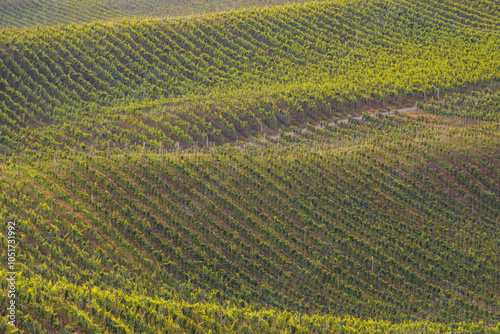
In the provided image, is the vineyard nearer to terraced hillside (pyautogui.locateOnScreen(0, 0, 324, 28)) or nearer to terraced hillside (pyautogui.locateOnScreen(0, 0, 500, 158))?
terraced hillside (pyautogui.locateOnScreen(0, 0, 500, 158))

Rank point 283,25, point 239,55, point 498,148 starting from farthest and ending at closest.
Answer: point 283,25 → point 239,55 → point 498,148

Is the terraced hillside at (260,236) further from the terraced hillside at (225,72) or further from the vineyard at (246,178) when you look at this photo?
the terraced hillside at (225,72)

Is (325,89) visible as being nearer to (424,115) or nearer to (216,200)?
(424,115)

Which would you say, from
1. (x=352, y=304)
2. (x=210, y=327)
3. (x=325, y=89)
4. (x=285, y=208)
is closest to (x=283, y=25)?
(x=325, y=89)

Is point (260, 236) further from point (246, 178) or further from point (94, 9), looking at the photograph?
point (94, 9)

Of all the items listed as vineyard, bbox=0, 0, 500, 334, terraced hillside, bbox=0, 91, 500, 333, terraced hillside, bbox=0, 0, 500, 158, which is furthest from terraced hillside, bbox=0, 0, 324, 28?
terraced hillside, bbox=0, 91, 500, 333

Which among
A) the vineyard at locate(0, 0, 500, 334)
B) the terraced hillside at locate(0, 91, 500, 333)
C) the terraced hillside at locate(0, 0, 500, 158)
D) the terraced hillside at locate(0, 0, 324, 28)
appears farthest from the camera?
the terraced hillside at locate(0, 0, 324, 28)
